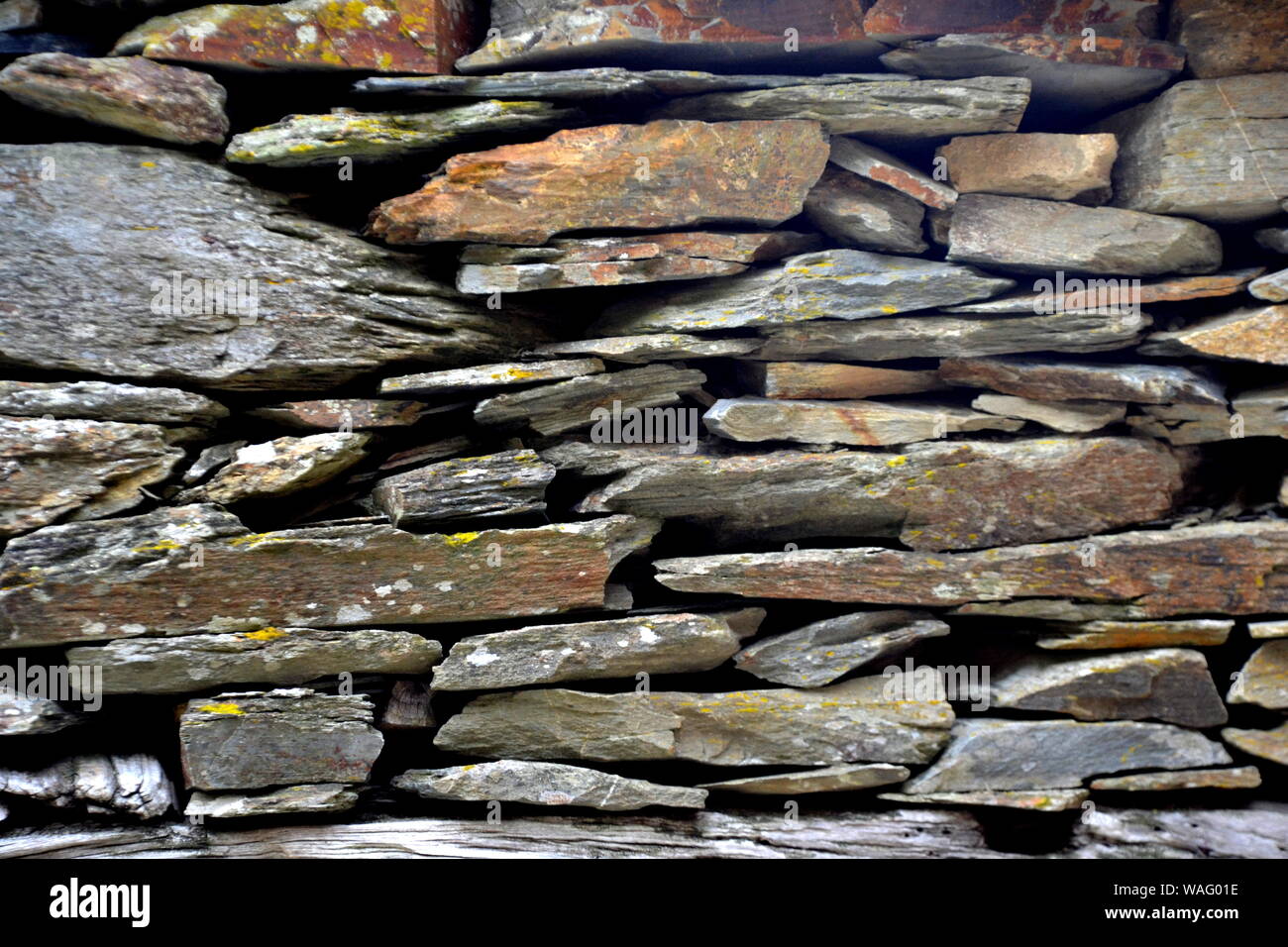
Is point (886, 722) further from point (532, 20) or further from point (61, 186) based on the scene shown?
point (61, 186)

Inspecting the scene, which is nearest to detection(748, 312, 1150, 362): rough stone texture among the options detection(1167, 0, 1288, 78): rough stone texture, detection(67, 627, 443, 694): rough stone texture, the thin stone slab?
the thin stone slab

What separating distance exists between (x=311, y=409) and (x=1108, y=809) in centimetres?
722

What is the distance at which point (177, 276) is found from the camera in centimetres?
684

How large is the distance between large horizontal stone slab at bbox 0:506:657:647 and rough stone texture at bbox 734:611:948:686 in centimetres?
151

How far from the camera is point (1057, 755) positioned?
699 centimetres

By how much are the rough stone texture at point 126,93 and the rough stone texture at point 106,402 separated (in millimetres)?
2069

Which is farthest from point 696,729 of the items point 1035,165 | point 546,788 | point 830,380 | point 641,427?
point 1035,165

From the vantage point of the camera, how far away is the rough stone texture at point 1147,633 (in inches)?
278

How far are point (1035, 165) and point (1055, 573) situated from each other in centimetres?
340

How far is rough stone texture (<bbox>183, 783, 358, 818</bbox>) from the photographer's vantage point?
6566 mm

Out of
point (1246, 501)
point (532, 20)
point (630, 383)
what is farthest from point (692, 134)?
point (1246, 501)

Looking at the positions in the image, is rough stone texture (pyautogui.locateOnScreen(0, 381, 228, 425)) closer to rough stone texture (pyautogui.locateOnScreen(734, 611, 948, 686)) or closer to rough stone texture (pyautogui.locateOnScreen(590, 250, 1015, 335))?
rough stone texture (pyautogui.locateOnScreen(590, 250, 1015, 335))

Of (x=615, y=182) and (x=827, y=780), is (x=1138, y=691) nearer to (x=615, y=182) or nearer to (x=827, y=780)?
(x=827, y=780)

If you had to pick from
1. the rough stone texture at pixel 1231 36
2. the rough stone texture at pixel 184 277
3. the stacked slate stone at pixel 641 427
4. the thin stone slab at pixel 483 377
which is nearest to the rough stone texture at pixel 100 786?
the stacked slate stone at pixel 641 427
